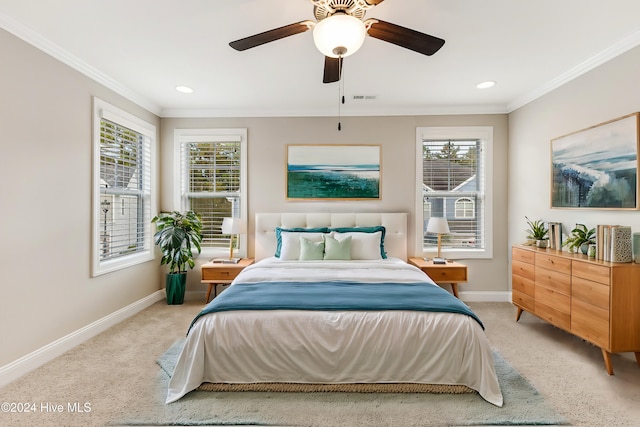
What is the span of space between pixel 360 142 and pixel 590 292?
9.75 ft

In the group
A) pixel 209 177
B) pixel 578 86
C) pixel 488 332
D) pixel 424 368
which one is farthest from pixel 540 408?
pixel 209 177

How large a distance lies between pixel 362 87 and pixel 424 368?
2914 millimetres

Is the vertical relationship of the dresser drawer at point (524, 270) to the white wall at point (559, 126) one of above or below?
below

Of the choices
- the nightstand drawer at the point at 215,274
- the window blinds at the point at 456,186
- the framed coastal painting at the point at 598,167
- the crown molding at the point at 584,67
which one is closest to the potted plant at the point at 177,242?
the nightstand drawer at the point at 215,274

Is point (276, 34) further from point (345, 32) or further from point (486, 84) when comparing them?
point (486, 84)

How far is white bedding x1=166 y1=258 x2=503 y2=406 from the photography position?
2.12 meters

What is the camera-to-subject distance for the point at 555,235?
10.7 ft

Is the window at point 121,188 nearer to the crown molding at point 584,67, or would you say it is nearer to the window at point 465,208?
the window at point 465,208

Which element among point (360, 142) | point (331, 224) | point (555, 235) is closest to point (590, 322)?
point (555, 235)

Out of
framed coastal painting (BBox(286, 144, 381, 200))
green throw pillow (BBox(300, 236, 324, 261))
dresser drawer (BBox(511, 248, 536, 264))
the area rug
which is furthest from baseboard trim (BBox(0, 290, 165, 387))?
dresser drawer (BBox(511, 248, 536, 264))

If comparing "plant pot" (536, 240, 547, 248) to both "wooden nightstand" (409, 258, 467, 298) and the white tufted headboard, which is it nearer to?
"wooden nightstand" (409, 258, 467, 298)

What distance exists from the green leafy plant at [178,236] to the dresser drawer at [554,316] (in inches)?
157

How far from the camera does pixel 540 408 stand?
6.52 feet

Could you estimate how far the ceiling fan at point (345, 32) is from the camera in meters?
1.67
